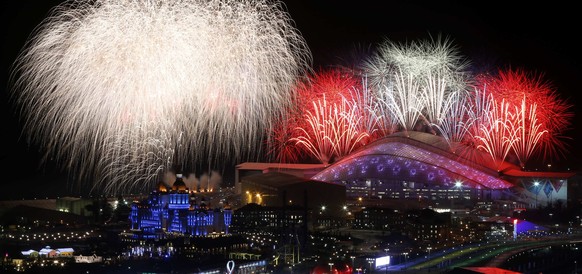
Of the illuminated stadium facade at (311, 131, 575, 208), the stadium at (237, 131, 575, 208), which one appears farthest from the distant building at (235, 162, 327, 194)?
the illuminated stadium facade at (311, 131, 575, 208)

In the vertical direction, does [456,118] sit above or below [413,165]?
above

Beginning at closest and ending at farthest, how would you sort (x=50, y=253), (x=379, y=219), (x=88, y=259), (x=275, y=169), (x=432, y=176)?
(x=88, y=259) → (x=50, y=253) → (x=379, y=219) → (x=432, y=176) → (x=275, y=169)

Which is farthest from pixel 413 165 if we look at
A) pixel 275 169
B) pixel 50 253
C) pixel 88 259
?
pixel 50 253

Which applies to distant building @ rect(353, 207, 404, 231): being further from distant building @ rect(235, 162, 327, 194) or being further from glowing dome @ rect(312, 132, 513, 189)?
distant building @ rect(235, 162, 327, 194)

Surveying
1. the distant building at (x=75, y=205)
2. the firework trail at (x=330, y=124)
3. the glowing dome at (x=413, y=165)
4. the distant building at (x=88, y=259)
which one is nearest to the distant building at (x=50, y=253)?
the distant building at (x=88, y=259)

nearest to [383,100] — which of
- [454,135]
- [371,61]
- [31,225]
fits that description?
[371,61]

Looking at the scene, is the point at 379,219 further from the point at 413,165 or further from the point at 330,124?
the point at 413,165
